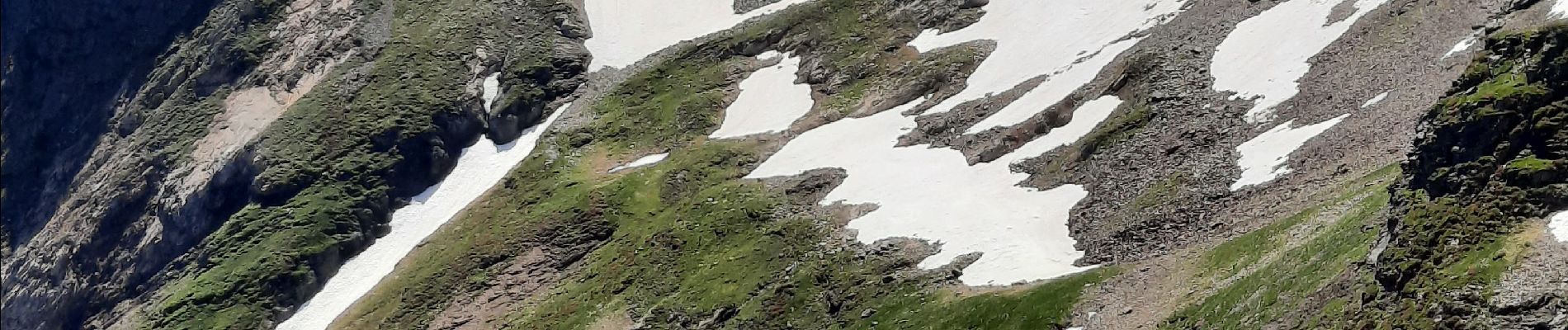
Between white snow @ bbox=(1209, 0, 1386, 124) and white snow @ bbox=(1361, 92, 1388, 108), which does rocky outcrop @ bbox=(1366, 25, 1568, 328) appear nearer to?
white snow @ bbox=(1361, 92, 1388, 108)

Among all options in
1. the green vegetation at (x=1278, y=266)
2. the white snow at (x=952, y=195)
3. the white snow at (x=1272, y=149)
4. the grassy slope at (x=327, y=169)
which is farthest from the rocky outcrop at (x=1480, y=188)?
the grassy slope at (x=327, y=169)

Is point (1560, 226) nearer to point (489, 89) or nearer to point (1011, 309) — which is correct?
point (1011, 309)

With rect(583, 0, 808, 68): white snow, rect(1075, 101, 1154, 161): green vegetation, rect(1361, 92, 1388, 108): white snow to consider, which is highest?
rect(583, 0, 808, 68): white snow

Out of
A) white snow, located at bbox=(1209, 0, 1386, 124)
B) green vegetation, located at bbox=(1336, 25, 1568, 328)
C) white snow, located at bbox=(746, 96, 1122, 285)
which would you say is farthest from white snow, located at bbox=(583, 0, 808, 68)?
green vegetation, located at bbox=(1336, 25, 1568, 328)

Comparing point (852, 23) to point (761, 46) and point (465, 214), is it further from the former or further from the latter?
point (465, 214)

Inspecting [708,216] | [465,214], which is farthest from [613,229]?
[465,214]

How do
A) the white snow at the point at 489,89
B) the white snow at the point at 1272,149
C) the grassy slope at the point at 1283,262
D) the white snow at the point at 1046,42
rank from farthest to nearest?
the white snow at the point at 489,89 → the white snow at the point at 1046,42 → the white snow at the point at 1272,149 → the grassy slope at the point at 1283,262

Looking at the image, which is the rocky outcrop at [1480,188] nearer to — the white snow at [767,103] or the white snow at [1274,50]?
the white snow at [1274,50]
